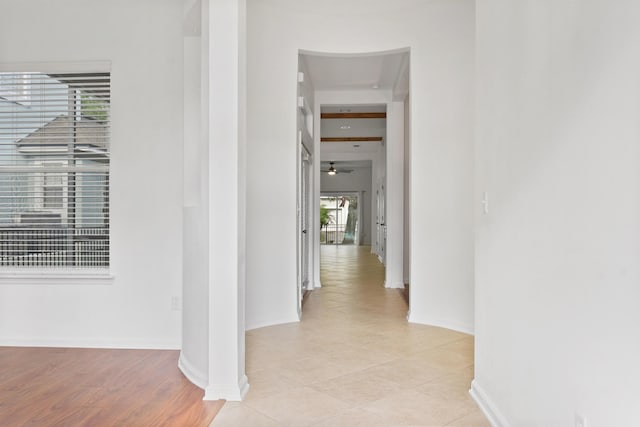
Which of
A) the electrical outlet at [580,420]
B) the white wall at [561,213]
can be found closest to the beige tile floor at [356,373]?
the white wall at [561,213]

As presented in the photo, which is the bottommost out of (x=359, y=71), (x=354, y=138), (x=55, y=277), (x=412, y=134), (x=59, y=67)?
(x=55, y=277)

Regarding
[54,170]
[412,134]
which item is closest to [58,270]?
[54,170]

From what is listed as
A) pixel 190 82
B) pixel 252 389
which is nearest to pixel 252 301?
pixel 252 389

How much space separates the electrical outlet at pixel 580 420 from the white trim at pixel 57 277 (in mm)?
3396

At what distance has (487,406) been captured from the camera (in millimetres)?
2539

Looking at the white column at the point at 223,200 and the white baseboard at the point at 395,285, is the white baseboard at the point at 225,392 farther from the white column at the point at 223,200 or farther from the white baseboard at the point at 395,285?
the white baseboard at the point at 395,285

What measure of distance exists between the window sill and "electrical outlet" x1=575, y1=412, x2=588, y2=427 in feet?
11.2

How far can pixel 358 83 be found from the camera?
21.7 feet

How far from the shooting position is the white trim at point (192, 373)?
2.97m

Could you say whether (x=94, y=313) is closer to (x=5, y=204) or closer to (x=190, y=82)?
(x=5, y=204)

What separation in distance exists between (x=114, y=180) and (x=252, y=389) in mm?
2050

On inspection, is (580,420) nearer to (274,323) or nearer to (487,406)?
(487,406)

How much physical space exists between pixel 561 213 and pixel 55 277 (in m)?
3.76

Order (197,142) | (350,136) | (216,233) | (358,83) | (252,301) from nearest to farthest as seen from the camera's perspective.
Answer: (216,233) → (197,142) → (252,301) → (358,83) → (350,136)
